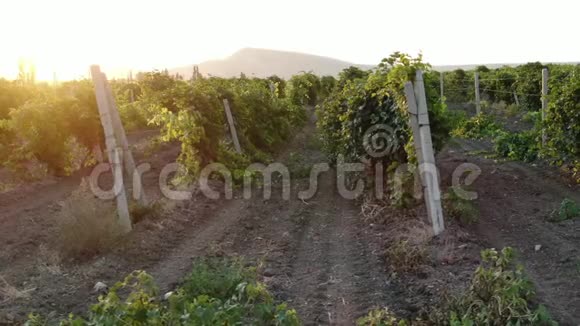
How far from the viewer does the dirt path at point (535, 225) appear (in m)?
4.77

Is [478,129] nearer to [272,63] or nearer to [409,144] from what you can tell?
[409,144]

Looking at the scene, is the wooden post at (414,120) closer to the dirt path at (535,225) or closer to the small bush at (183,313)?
the dirt path at (535,225)

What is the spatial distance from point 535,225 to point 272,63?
438ft

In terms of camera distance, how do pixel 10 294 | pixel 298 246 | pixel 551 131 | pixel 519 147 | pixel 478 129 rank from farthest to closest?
pixel 478 129 → pixel 519 147 → pixel 551 131 → pixel 298 246 → pixel 10 294

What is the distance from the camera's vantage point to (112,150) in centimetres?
706

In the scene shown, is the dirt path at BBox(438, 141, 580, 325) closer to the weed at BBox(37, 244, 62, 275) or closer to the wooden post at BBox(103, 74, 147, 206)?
the wooden post at BBox(103, 74, 147, 206)

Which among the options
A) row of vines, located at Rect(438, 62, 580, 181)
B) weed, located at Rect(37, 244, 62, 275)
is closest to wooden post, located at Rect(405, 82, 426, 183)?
row of vines, located at Rect(438, 62, 580, 181)

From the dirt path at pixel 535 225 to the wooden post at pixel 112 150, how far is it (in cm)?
449

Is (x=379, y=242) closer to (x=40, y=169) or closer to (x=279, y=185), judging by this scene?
(x=279, y=185)

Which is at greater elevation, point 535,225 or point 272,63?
point 272,63

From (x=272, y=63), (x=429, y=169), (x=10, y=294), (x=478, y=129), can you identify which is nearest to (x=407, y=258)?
(x=429, y=169)

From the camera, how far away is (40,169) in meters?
11.4

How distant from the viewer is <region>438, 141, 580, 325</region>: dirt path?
4.77m

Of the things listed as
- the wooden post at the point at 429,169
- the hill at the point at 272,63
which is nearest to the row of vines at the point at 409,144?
the wooden post at the point at 429,169
